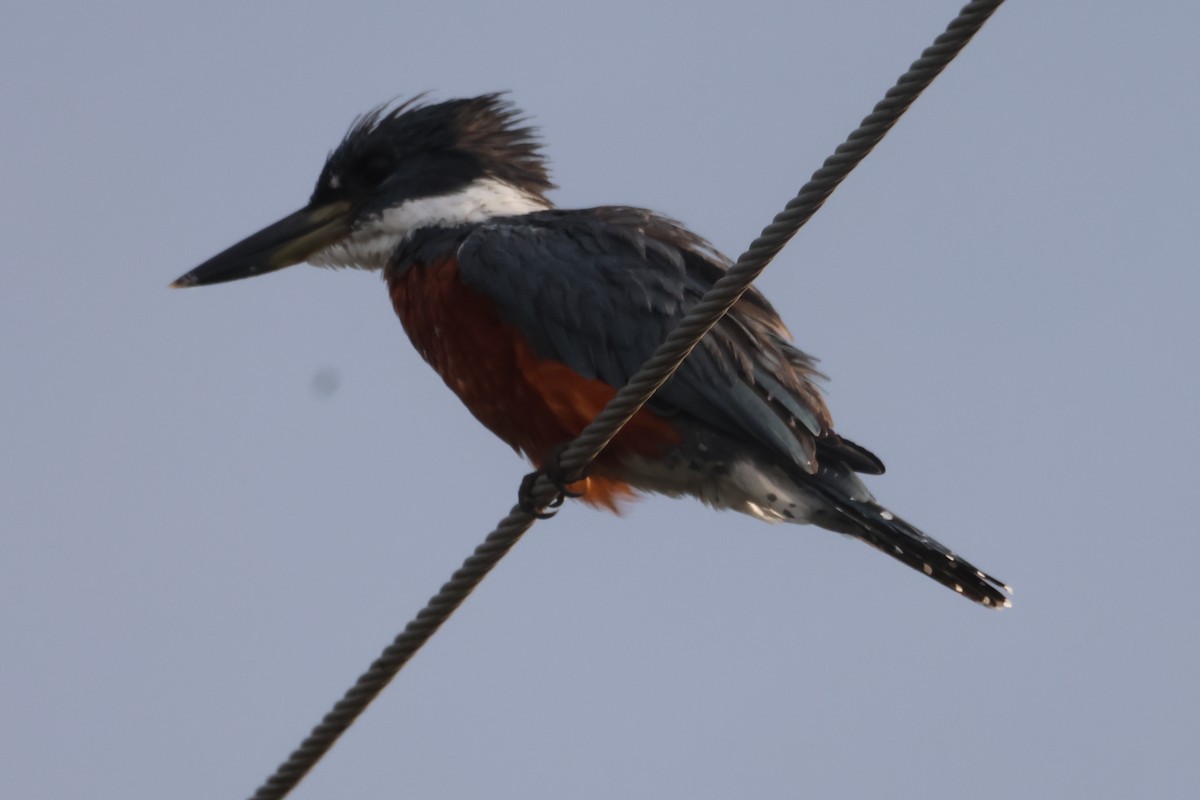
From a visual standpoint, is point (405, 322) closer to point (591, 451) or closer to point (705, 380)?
point (705, 380)

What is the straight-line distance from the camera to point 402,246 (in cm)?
520

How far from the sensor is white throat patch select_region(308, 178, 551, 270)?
5.32 metres

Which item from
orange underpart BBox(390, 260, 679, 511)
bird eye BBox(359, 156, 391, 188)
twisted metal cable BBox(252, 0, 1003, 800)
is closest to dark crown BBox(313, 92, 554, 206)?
bird eye BBox(359, 156, 391, 188)

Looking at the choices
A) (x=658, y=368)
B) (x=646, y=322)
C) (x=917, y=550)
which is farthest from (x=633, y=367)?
(x=658, y=368)

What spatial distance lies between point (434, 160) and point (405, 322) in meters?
0.87

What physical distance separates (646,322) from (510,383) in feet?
1.35

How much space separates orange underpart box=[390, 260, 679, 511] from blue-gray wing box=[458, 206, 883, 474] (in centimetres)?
5

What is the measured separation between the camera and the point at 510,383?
461cm

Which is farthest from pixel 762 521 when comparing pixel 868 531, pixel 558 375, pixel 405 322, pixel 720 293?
pixel 720 293

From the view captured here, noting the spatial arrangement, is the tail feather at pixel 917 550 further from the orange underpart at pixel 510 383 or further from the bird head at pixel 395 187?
the bird head at pixel 395 187

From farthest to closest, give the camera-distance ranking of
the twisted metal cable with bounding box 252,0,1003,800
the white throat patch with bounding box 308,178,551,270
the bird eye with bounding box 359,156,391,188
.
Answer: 1. the bird eye with bounding box 359,156,391,188
2. the white throat patch with bounding box 308,178,551,270
3. the twisted metal cable with bounding box 252,0,1003,800

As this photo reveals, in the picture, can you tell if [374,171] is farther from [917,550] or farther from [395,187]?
[917,550]

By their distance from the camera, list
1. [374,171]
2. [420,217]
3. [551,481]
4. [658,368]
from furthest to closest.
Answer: [374,171] → [420,217] → [551,481] → [658,368]

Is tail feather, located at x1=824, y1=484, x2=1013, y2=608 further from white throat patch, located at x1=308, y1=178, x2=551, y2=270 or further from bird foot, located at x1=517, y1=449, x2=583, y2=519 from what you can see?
white throat patch, located at x1=308, y1=178, x2=551, y2=270
